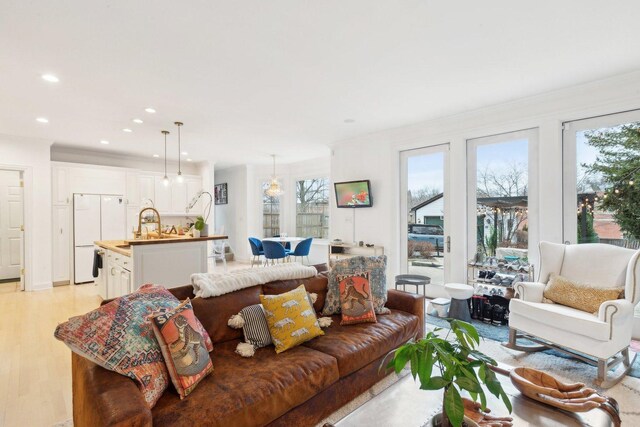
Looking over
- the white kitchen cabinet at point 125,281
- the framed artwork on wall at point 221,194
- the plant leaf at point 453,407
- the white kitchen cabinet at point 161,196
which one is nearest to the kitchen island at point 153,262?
the white kitchen cabinet at point 125,281

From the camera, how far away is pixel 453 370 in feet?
3.69

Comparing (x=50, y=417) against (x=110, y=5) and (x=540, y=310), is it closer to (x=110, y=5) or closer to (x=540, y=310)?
(x=110, y=5)

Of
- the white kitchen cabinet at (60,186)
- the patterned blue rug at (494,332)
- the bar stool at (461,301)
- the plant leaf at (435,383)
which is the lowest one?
the patterned blue rug at (494,332)

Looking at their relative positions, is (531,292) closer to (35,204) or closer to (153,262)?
(153,262)

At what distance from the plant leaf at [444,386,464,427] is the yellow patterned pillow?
1.10 meters

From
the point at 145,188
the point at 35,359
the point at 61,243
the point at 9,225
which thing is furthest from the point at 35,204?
the point at 35,359

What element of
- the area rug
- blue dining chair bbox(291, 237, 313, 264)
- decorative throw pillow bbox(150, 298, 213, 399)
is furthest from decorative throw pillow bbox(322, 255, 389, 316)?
blue dining chair bbox(291, 237, 313, 264)

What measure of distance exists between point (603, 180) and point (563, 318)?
180cm

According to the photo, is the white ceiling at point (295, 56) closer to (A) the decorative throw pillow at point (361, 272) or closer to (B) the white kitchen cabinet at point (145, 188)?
(A) the decorative throw pillow at point (361, 272)

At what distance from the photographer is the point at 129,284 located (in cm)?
371

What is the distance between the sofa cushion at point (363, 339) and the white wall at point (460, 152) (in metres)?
2.20

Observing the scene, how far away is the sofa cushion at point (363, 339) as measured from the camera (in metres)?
2.00

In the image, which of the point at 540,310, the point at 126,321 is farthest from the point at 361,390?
the point at 540,310

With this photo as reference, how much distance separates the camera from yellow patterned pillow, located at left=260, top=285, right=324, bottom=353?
202 centimetres
